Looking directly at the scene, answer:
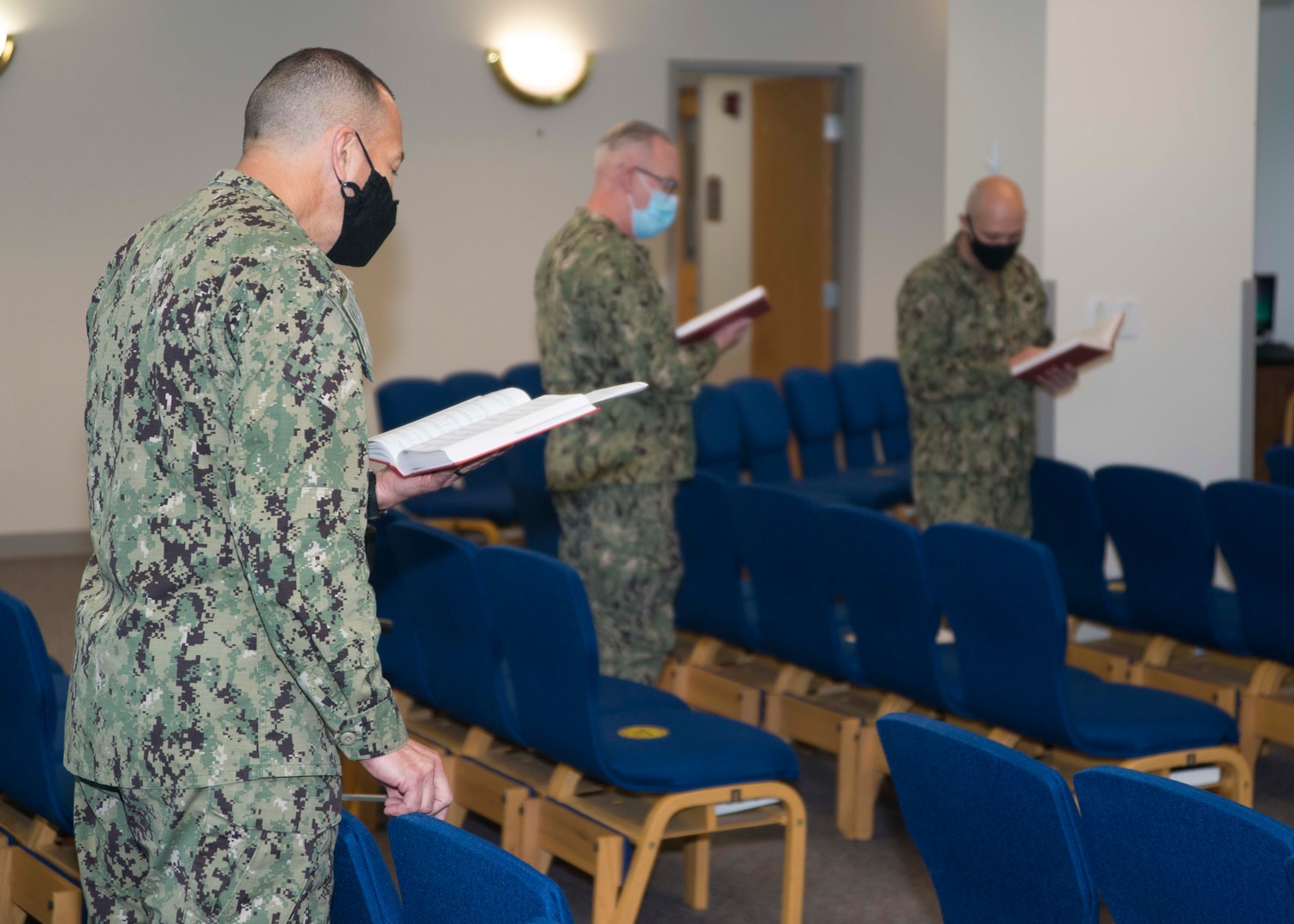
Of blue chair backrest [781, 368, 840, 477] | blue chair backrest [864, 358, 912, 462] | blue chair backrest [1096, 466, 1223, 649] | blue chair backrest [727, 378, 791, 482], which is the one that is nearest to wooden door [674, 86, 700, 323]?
blue chair backrest [864, 358, 912, 462]

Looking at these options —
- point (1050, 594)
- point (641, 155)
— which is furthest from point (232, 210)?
point (641, 155)

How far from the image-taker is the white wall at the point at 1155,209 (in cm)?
489

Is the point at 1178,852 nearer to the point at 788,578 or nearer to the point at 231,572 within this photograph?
the point at 231,572

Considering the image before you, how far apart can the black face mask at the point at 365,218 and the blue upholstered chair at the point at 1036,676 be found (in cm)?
163

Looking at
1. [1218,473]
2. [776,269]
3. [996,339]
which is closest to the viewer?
[996,339]

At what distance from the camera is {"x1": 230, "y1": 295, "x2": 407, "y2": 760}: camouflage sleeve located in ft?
5.11

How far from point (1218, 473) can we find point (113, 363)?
4.60 meters

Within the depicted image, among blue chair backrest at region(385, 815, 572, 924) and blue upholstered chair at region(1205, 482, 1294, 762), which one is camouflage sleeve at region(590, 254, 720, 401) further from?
blue chair backrest at region(385, 815, 572, 924)

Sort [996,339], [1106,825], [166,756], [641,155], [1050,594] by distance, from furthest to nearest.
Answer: [996,339] < [641,155] < [1050,594] < [1106,825] < [166,756]

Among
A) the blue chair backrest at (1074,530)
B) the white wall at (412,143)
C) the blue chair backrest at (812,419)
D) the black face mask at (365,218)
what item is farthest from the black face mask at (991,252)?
the white wall at (412,143)

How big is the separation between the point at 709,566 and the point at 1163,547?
1282 millimetres

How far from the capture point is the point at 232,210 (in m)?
1.65

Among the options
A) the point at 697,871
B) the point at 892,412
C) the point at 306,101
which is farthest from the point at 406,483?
the point at 892,412

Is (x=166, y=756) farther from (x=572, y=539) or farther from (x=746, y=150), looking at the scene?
(x=746, y=150)
